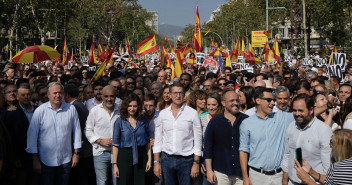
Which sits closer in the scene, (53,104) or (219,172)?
(219,172)

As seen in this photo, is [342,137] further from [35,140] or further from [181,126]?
[35,140]

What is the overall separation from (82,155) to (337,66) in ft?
25.0

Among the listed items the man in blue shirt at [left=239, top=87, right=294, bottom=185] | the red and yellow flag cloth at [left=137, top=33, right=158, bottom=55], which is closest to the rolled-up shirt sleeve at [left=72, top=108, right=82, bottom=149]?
the man in blue shirt at [left=239, top=87, right=294, bottom=185]

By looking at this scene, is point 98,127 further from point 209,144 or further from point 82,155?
point 209,144

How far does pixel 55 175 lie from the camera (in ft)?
21.5

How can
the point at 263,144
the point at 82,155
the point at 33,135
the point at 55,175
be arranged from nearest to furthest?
the point at 263,144 < the point at 33,135 < the point at 55,175 < the point at 82,155

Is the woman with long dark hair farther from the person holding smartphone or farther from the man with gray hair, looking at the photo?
the person holding smartphone

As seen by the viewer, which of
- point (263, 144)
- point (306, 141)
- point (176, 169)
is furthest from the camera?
point (176, 169)

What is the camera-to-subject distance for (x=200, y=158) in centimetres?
637

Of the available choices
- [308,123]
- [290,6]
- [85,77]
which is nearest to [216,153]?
[308,123]

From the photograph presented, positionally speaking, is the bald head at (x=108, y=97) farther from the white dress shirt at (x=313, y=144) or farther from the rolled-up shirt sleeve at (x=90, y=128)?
the white dress shirt at (x=313, y=144)

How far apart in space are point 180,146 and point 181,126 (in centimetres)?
26

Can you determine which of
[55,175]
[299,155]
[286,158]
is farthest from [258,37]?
[299,155]

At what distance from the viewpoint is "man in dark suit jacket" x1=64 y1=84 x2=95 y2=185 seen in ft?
23.9
